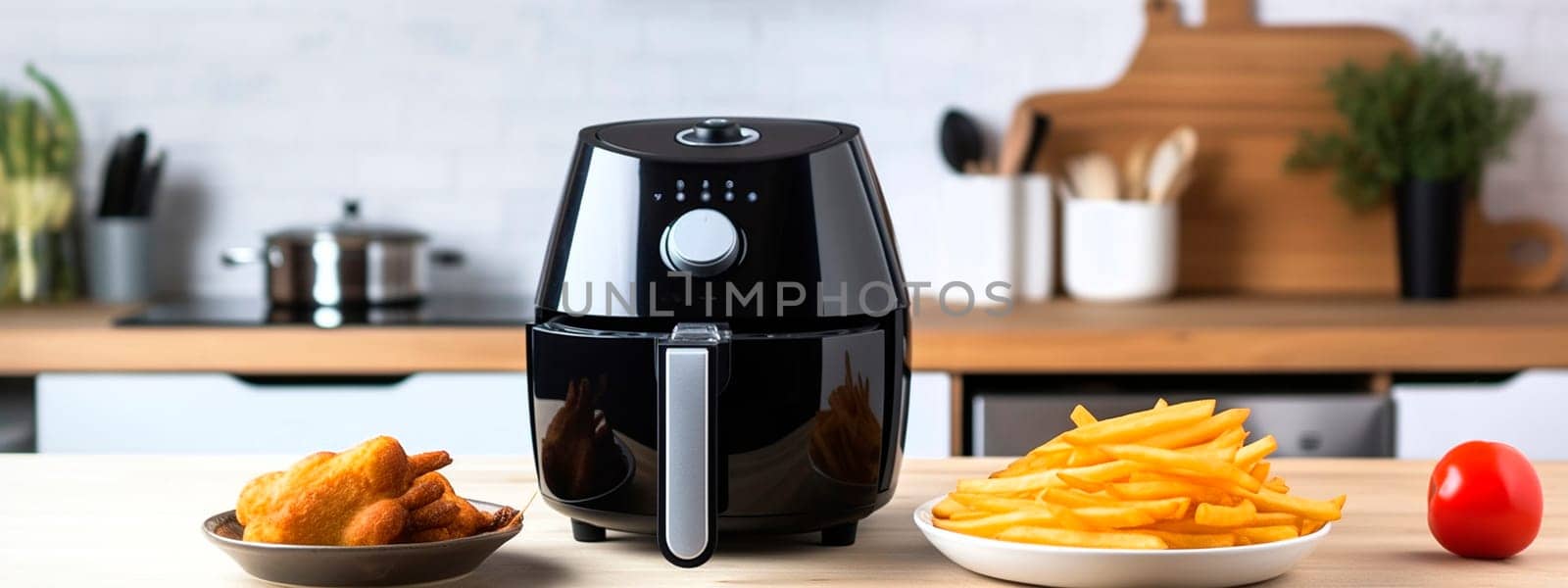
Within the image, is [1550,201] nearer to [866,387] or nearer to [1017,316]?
[1017,316]

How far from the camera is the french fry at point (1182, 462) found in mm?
854

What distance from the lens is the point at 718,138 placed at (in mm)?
1032

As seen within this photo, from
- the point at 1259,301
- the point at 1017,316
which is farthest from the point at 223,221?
the point at 1259,301

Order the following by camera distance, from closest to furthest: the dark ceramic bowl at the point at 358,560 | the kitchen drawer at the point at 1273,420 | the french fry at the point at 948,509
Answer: the dark ceramic bowl at the point at 358,560, the french fry at the point at 948,509, the kitchen drawer at the point at 1273,420

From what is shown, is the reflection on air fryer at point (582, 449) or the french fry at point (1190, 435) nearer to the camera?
the french fry at point (1190, 435)

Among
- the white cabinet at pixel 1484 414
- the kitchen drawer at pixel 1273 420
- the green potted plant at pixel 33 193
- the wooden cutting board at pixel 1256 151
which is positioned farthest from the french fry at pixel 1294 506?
the green potted plant at pixel 33 193

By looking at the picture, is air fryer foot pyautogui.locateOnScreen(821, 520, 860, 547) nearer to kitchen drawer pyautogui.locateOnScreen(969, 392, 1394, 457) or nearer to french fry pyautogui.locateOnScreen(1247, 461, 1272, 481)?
french fry pyautogui.locateOnScreen(1247, 461, 1272, 481)

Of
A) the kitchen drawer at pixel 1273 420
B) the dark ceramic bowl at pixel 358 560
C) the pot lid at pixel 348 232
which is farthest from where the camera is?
the pot lid at pixel 348 232

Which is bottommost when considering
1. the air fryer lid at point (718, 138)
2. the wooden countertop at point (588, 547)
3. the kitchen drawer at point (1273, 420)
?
the kitchen drawer at point (1273, 420)

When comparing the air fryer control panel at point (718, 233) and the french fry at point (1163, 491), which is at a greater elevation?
the air fryer control panel at point (718, 233)

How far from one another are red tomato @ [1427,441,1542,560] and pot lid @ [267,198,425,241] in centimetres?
193

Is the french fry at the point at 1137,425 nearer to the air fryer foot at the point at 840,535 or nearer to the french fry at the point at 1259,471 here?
the french fry at the point at 1259,471

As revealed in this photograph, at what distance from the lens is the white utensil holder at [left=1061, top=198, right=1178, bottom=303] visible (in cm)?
269

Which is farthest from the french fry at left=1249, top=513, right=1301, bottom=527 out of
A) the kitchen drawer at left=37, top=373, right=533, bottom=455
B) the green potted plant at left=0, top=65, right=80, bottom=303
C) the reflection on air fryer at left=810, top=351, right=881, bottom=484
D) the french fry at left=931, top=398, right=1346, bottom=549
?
the green potted plant at left=0, top=65, right=80, bottom=303
